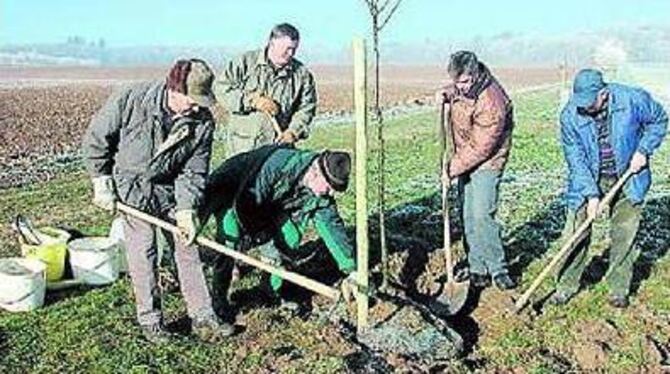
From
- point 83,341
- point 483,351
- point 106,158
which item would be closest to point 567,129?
point 483,351

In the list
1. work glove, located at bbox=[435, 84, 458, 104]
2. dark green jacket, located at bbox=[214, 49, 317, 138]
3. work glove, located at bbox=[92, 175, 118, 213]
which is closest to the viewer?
work glove, located at bbox=[92, 175, 118, 213]

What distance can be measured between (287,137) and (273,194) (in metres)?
1.07

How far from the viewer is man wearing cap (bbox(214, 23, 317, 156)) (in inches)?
297

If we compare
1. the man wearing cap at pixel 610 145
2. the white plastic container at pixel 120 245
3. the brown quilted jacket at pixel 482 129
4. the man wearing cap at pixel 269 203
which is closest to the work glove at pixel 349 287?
the man wearing cap at pixel 269 203

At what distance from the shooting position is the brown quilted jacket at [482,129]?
718 centimetres

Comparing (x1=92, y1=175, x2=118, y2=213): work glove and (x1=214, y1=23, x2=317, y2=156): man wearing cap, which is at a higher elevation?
(x1=214, y1=23, x2=317, y2=156): man wearing cap

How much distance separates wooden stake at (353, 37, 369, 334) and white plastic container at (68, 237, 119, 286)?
2.55m

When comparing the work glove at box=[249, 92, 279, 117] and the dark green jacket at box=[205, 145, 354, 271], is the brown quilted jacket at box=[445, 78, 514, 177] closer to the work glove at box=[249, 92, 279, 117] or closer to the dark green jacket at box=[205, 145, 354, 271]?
the dark green jacket at box=[205, 145, 354, 271]

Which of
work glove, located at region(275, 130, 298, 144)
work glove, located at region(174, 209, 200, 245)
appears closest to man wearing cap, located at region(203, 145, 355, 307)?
work glove, located at region(174, 209, 200, 245)

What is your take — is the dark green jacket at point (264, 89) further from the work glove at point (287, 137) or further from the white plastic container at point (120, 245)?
the white plastic container at point (120, 245)

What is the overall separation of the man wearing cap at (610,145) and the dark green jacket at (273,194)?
6.04ft

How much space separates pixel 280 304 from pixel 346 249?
1.08 metres

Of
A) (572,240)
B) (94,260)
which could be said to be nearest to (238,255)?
(94,260)

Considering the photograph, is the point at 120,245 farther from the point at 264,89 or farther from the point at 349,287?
the point at 349,287
